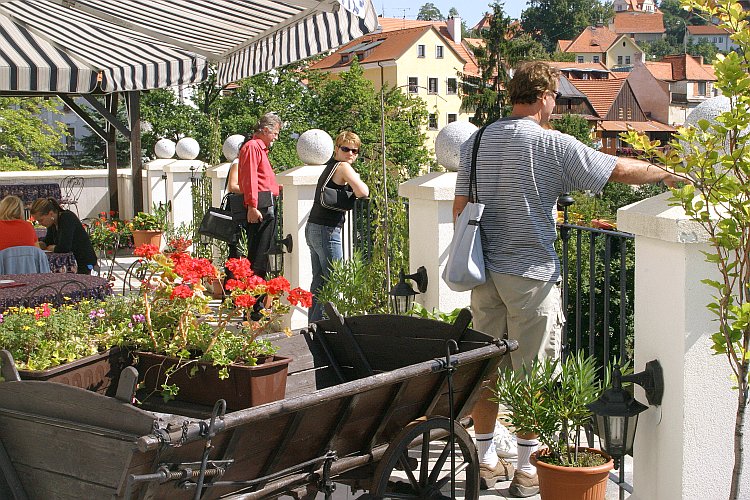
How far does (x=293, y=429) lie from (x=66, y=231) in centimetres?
518

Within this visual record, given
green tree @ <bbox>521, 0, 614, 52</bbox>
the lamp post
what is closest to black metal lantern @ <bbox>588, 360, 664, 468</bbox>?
the lamp post

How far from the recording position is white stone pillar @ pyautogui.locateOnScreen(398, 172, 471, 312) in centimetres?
577

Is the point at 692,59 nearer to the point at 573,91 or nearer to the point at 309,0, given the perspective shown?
the point at 573,91

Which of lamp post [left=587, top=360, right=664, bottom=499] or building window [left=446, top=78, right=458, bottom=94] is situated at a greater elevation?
building window [left=446, top=78, right=458, bottom=94]

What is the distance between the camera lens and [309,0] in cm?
459

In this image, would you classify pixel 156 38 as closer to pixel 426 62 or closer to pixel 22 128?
pixel 22 128

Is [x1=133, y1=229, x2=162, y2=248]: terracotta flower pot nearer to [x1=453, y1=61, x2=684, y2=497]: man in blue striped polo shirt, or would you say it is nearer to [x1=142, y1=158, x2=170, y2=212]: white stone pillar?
[x1=142, y1=158, x2=170, y2=212]: white stone pillar

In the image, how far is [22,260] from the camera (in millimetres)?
6824

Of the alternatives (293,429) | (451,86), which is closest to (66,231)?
(293,429)

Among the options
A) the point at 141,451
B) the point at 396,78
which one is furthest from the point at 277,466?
the point at 396,78

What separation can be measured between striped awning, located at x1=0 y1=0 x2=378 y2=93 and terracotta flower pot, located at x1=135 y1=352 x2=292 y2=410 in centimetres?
163

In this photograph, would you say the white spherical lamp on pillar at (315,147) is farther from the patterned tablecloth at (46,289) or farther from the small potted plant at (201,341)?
the small potted plant at (201,341)

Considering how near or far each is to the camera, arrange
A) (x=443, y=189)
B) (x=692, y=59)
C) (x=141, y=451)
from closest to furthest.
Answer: (x=141, y=451)
(x=443, y=189)
(x=692, y=59)

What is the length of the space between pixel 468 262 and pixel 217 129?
340 inches
